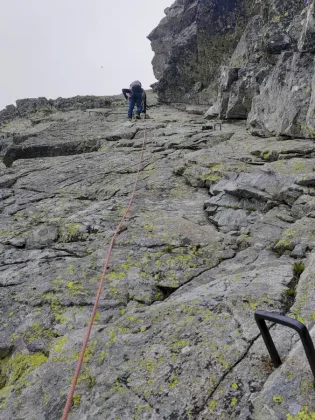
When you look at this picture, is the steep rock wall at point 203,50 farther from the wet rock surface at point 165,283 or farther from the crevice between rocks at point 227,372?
the crevice between rocks at point 227,372

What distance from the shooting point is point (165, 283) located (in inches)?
215

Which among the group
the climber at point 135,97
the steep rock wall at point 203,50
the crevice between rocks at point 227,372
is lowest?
the crevice between rocks at point 227,372

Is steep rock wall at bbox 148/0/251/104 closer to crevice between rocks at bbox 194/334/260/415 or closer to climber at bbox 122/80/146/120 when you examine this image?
climber at bbox 122/80/146/120

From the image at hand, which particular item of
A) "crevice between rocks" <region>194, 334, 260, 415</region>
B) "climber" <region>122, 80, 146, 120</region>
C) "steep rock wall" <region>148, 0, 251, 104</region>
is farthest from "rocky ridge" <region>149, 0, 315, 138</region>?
"crevice between rocks" <region>194, 334, 260, 415</region>

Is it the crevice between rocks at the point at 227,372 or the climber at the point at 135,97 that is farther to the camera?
the climber at the point at 135,97

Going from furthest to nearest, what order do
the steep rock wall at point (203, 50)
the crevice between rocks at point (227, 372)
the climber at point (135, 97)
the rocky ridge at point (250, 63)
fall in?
1. the steep rock wall at point (203, 50)
2. the climber at point (135, 97)
3. the rocky ridge at point (250, 63)
4. the crevice between rocks at point (227, 372)

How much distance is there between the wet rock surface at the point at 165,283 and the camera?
3.25 meters

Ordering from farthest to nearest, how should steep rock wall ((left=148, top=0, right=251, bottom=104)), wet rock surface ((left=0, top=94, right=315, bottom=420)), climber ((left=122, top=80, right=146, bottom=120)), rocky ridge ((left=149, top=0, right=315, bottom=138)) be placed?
steep rock wall ((left=148, top=0, right=251, bottom=104)), climber ((left=122, top=80, right=146, bottom=120)), rocky ridge ((left=149, top=0, right=315, bottom=138)), wet rock surface ((left=0, top=94, right=315, bottom=420))

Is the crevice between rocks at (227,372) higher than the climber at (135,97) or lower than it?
lower

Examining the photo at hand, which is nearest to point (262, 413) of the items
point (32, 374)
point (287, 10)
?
point (32, 374)

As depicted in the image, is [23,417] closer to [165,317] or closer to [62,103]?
[165,317]

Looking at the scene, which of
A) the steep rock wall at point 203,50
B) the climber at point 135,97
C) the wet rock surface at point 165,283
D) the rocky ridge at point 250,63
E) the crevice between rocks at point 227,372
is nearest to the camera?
the crevice between rocks at point 227,372

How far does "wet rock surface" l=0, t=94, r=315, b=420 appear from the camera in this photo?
10.7ft

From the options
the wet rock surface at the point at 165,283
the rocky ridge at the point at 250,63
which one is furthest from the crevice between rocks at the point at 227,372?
the rocky ridge at the point at 250,63
